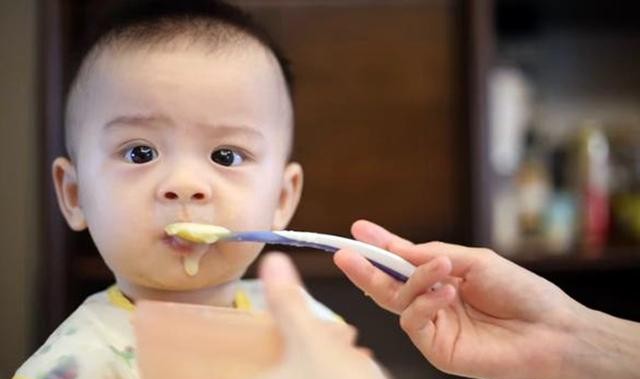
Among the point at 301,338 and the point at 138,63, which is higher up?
the point at 138,63

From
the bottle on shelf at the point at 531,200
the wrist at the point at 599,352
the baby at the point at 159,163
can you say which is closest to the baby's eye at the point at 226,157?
the baby at the point at 159,163

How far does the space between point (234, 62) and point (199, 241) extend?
0.10m

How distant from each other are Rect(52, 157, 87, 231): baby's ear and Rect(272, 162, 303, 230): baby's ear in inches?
4.3

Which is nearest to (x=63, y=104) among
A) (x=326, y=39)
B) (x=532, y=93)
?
(x=326, y=39)

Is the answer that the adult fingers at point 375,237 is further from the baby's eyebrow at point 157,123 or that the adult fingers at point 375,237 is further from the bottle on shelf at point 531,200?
the bottle on shelf at point 531,200

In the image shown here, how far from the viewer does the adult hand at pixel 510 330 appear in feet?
1.62

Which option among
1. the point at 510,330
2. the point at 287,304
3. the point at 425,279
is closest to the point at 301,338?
the point at 287,304

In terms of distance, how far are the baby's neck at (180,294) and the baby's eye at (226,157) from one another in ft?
0.23

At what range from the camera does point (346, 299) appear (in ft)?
2.23

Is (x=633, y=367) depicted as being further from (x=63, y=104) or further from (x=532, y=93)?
(x=532, y=93)

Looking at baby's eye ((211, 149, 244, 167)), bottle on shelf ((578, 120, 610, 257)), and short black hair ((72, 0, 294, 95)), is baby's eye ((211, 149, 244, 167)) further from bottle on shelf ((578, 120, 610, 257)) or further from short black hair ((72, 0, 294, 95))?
bottle on shelf ((578, 120, 610, 257))

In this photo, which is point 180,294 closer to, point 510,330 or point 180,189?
point 180,189

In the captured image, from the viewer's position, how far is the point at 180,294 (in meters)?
0.40

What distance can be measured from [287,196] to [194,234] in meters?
0.10
